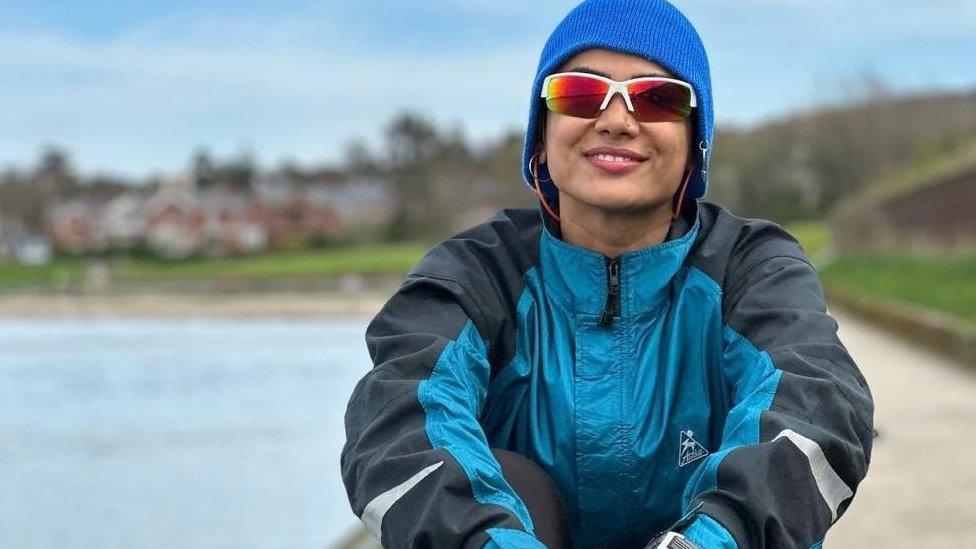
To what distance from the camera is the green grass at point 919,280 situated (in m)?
13.2

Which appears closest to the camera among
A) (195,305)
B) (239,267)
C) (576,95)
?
(576,95)

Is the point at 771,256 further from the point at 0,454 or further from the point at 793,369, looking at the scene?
the point at 0,454

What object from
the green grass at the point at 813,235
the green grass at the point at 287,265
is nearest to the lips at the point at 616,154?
the green grass at the point at 813,235

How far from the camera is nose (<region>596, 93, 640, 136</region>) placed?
217cm

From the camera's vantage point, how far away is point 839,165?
54.2m

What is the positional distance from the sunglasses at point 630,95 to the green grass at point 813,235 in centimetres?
3346

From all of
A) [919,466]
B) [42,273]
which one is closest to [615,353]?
[919,466]

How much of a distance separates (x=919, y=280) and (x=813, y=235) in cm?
3057

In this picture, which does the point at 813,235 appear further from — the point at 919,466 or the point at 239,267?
the point at 919,466

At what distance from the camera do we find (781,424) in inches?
74.2

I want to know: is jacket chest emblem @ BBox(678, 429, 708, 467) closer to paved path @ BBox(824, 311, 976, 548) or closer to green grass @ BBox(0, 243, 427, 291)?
paved path @ BBox(824, 311, 976, 548)

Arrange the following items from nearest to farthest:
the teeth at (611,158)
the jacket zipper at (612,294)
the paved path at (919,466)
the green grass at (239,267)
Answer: the jacket zipper at (612,294) → the teeth at (611,158) → the paved path at (919,466) → the green grass at (239,267)

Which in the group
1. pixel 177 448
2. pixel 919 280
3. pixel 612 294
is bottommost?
pixel 919 280

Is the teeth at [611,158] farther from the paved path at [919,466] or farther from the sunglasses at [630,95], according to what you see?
the paved path at [919,466]
